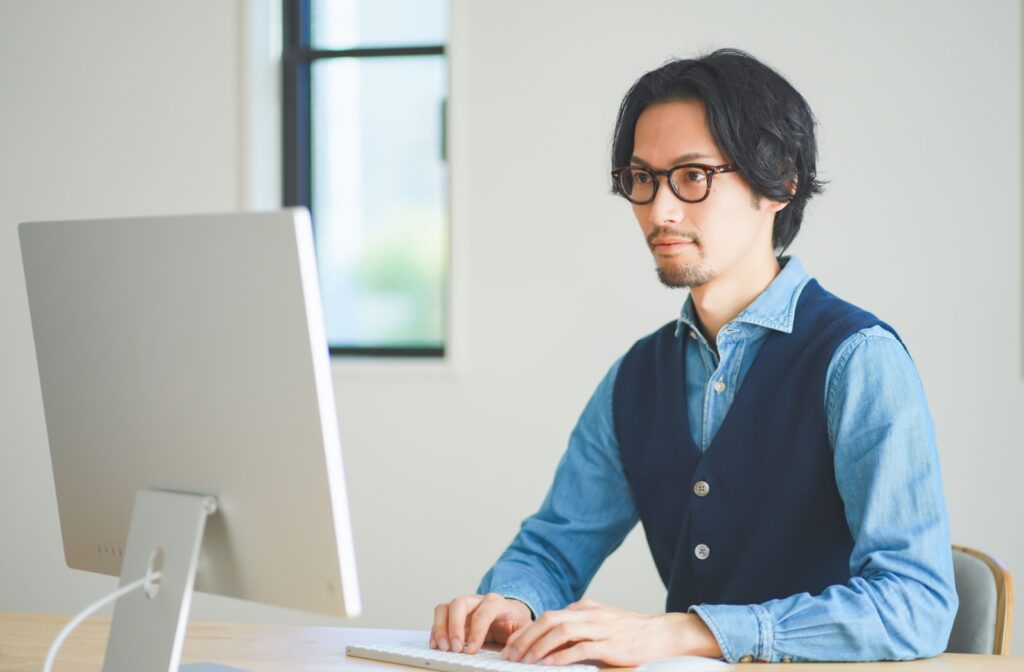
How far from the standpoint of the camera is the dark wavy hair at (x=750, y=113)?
5.29 feet

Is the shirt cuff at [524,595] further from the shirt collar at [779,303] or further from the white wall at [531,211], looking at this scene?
the white wall at [531,211]

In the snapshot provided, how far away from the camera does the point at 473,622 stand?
1331 mm

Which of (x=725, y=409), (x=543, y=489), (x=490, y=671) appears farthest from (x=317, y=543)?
(x=543, y=489)

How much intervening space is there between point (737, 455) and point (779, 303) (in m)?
0.23

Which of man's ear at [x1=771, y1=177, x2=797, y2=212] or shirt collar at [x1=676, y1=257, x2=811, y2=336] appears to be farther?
man's ear at [x1=771, y1=177, x2=797, y2=212]

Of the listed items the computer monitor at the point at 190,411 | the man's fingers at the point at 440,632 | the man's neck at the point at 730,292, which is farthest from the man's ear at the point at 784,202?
the computer monitor at the point at 190,411

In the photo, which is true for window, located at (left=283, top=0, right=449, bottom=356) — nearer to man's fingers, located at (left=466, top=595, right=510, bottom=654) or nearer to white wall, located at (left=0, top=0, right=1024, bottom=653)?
white wall, located at (left=0, top=0, right=1024, bottom=653)

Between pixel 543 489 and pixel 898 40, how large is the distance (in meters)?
1.61

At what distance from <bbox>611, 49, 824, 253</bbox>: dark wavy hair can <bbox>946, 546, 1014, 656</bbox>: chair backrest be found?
60 centimetres

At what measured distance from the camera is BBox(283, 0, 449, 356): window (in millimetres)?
3645

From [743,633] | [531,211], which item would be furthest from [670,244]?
[531,211]

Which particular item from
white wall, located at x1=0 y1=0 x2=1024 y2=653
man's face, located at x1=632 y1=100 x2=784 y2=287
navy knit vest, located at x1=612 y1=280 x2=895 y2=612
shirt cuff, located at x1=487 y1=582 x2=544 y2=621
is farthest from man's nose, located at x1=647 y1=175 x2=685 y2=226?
white wall, located at x1=0 y1=0 x2=1024 y2=653

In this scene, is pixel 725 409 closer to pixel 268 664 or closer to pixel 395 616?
pixel 268 664

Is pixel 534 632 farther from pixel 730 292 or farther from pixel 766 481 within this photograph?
pixel 730 292
